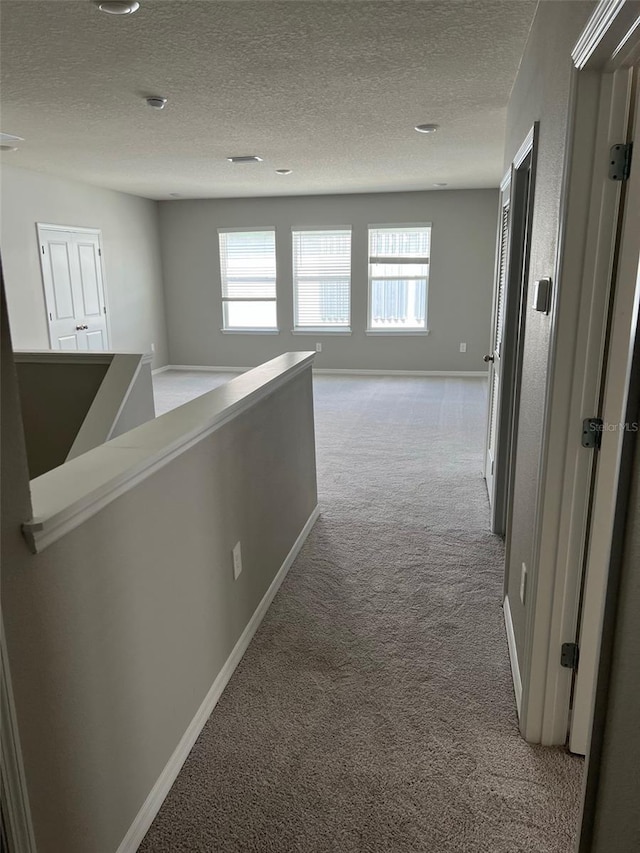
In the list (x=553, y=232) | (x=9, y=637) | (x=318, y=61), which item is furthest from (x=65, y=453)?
(x=553, y=232)

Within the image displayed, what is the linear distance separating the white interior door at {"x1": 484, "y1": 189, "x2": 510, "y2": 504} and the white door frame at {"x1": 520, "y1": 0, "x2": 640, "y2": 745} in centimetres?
175

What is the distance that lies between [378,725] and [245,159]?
5068 mm

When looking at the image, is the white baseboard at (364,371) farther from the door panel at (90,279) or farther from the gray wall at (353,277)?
the door panel at (90,279)

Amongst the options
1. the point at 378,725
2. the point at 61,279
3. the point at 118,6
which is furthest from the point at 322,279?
the point at 378,725

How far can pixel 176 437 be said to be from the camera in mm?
1684

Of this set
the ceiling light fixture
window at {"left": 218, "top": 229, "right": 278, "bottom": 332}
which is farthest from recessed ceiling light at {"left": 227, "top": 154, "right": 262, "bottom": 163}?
window at {"left": 218, "top": 229, "right": 278, "bottom": 332}

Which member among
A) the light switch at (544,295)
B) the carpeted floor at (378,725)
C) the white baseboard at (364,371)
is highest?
the light switch at (544,295)

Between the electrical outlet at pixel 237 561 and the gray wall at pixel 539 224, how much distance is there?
3.44ft

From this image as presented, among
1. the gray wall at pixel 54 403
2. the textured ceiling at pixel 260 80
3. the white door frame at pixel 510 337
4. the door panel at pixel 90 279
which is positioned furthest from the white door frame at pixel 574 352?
the door panel at pixel 90 279

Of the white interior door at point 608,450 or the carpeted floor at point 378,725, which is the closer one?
the white interior door at point 608,450

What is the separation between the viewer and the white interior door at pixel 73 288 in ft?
20.8

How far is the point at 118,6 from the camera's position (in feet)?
7.49

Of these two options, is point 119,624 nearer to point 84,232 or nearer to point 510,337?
point 510,337

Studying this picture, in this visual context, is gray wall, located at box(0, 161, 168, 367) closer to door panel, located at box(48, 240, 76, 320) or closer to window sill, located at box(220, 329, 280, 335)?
door panel, located at box(48, 240, 76, 320)
